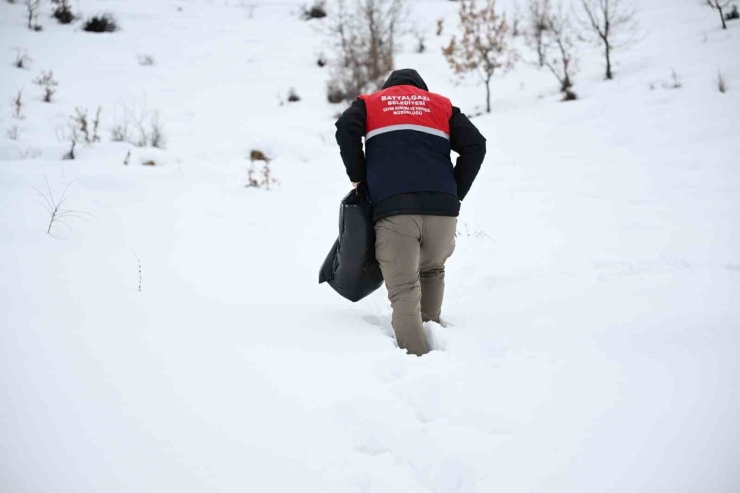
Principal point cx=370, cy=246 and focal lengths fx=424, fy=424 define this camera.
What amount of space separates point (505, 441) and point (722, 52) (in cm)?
1040

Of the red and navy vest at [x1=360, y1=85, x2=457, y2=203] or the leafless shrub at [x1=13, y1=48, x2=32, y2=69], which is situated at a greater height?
the leafless shrub at [x1=13, y1=48, x2=32, y2=69]

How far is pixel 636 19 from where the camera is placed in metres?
11.8

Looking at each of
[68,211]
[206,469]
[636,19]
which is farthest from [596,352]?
[636,19]

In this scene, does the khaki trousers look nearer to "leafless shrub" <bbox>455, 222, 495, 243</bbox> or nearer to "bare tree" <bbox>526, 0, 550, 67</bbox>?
"leafless shrub" <bbox>455, 222, 495, 243</bbox>

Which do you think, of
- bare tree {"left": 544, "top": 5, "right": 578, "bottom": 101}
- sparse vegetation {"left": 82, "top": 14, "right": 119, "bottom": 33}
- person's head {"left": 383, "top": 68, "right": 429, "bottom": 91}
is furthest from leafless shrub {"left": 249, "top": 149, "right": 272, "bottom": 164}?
sparse vegetation {"left": 82, "top": 14, "right": 119, "bottom": 33}

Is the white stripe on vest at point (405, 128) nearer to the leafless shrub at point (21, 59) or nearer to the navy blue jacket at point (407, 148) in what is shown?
the navy blue jacket at point (407, 148)

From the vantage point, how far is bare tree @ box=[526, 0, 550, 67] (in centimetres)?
1140

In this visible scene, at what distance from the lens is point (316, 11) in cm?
1491

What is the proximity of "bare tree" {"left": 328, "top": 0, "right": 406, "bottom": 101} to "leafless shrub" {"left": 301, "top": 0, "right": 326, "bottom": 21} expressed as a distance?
936 mm

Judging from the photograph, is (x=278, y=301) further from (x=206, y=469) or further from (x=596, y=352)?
(x=596, y=352)

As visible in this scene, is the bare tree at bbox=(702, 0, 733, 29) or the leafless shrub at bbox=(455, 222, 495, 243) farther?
the bare tree at bbox=(702, 0, 733, 29)

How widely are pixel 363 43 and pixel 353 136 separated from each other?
37.4ft

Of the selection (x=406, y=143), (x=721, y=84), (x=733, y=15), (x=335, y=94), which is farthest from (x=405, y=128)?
(x=733, y=15)

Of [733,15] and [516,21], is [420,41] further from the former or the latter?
[733,15]
